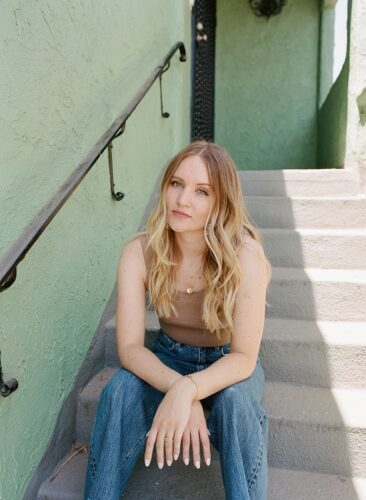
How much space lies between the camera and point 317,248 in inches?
89.0

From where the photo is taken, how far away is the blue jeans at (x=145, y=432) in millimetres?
1145

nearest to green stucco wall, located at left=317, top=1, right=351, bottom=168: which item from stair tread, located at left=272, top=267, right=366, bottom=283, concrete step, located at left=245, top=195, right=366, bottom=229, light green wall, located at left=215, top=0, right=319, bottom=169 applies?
light green wall, located at left=215, top=0, right=319, bottom=169

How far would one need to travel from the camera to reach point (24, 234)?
123cm

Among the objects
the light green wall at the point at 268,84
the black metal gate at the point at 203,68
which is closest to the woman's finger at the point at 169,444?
the black metal gate at the point at 203,68

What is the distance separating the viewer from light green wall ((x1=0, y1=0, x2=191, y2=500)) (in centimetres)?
127

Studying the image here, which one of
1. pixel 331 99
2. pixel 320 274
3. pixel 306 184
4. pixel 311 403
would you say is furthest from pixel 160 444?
pixel 331 99

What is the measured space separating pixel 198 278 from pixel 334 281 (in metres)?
0.83

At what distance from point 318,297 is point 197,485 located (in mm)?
1005

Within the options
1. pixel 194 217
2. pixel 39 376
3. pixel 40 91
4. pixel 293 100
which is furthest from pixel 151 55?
pixel 293 100

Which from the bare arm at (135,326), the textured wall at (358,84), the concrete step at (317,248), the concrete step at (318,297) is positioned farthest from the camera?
the textured wall at (358,84)

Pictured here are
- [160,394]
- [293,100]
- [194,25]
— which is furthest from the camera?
[293,100]

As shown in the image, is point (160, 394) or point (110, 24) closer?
point (160, 394)

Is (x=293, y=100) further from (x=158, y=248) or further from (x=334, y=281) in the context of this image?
(x=158, y=248)

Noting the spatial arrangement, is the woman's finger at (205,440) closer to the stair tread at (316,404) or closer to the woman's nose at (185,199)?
the stair tread at (316,404)
